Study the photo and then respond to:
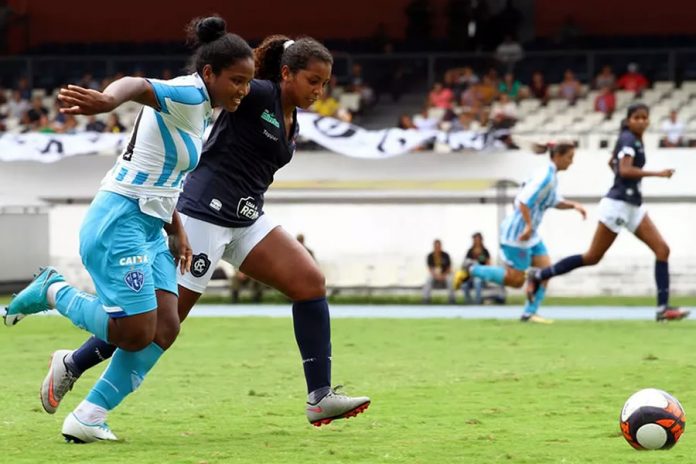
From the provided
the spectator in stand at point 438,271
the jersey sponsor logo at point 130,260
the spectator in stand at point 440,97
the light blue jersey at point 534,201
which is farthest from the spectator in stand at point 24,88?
the jersey sponsor logo at point 130,260

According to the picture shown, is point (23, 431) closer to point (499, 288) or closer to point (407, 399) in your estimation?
point (407, 399)

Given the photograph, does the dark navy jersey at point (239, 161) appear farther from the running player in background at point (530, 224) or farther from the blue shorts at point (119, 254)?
the running player in background at point (530, 224)

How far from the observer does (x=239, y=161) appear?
8.31 meters

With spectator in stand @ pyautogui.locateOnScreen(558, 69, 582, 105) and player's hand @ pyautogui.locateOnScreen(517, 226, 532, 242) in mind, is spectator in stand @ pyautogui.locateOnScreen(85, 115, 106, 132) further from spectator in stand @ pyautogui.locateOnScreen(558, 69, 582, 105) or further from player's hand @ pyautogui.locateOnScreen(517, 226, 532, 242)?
player's hand @ pyautogui.locateOnScreen(517, 226, 532, 242)

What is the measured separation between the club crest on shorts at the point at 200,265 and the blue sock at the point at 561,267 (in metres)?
9.20

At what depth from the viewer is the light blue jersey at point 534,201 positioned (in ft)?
55.0

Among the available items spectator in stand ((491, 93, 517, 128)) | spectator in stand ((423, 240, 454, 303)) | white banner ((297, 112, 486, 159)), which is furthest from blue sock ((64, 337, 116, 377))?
spectator in stand ((491, 93, 517, 128))

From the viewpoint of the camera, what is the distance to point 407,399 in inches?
395

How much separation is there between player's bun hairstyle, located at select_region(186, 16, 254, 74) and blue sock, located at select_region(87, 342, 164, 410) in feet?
4.98

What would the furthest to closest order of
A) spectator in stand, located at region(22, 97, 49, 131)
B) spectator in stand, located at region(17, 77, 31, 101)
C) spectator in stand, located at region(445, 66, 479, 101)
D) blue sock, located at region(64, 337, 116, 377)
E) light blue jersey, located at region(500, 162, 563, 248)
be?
spectator in stand, located at region(17, 77, 31, 101)
spectator in stand, located at region(22, 97, 49, 131)
spectator in stand, located at region(445, 66, 479, 101)
light blue jersey, located at region(500, 162, 563, 248)
blue sock, located at region(64, 337, 116, 377)

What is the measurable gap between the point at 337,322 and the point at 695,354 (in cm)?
616

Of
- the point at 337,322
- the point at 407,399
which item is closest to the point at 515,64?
the point at 337,322

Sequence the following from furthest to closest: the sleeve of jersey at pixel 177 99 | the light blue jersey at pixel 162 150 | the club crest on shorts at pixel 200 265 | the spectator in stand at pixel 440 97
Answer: the spectator in stand at pixel 440 97 < the club crest on shorts at pixel 200 265 < the light blue jersey at pixel 162 150 < the sleeve of jersey at pixel 177 99

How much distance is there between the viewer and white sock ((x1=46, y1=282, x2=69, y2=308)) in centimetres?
796
